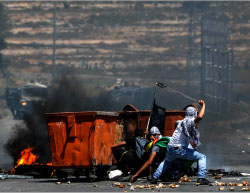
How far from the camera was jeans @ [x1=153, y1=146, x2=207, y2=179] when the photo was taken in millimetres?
14484

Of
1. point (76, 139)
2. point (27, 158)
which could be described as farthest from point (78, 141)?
point (27, 158)

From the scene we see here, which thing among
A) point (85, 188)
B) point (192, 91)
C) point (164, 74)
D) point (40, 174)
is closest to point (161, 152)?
point (85, 188)

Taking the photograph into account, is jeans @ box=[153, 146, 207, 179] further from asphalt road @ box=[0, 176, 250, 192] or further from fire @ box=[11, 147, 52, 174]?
fire @ box=[11, 147, 52, 174]

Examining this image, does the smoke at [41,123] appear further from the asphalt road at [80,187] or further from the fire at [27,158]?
the asphalt road at [80,187]

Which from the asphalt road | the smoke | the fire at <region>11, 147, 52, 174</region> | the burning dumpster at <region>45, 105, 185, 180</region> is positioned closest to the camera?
the asphalt road

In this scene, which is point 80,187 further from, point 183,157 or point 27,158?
point 27,158

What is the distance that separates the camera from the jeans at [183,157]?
14484mm

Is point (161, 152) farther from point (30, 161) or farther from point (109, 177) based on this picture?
point (30, 161)

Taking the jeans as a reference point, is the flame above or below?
below

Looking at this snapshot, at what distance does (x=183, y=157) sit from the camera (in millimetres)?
14578

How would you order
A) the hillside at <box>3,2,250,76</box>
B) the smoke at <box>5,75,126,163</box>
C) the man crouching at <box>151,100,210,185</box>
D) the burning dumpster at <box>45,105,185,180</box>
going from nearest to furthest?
the man crouching at <box>151,100,210,185</box>, the burning dumpster at <box>45,105,185,180</box>, the smoke at <box>5,75,126,163</box>, the hillside at <box>3,2,250,76</box>

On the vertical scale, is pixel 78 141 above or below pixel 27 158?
above

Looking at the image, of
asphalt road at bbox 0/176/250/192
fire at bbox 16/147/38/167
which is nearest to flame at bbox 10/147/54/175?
fire at bbox 16/147/38/167

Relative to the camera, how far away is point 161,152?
15.7 meters
